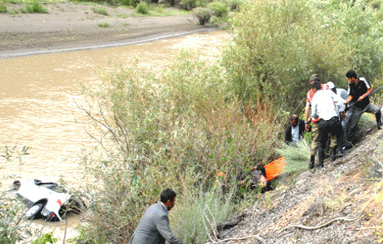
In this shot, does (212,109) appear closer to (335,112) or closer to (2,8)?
(335,112)

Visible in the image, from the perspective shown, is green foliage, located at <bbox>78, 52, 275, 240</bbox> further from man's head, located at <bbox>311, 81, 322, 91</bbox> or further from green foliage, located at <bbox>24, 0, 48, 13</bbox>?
green foliage, located at <bbox>24, 0, 48, 13</bbox>

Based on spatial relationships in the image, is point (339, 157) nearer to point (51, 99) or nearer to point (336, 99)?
point (336, 99)

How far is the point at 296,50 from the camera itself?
615 inches

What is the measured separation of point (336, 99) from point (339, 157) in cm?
124

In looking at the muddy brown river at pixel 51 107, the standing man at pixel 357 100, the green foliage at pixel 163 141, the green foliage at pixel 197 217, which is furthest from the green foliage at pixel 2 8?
the standing man at pixel 357 100

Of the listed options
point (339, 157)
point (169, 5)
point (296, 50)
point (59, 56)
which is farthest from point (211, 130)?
point (169, 5)

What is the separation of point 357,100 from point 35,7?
38.6m

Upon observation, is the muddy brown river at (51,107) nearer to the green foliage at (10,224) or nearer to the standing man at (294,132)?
the green foliage at (10,224)

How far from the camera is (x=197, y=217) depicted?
25.9ft

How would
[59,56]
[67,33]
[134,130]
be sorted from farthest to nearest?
[67,33]
[59,56]
[134,130]

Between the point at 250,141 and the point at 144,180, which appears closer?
the point at 144,180

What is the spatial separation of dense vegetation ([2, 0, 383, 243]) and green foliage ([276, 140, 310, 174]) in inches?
33.4

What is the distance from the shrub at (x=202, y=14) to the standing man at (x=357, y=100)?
47.8 metres

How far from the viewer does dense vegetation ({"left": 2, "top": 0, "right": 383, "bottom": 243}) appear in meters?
9.12
